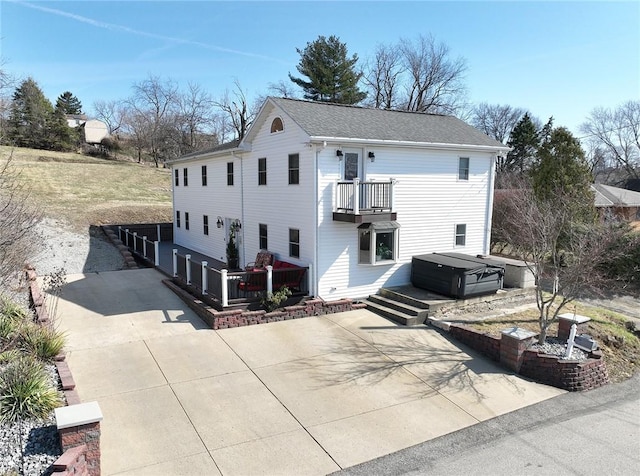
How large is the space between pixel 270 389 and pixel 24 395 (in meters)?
3.68

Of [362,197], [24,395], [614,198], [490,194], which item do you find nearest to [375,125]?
[362,197]

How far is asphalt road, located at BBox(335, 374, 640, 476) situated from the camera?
221 inches

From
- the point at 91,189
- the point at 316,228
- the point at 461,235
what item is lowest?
the point at 461,235

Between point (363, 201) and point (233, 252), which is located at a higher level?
point (363, 201)

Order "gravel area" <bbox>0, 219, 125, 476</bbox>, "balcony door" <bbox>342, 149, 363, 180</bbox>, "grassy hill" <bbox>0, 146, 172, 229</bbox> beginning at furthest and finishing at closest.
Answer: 1. "grassy hill" <bbox>0, 146, 172, 229</bbox>
2. "balcony door" <bbox>342, 149, 363, 180</bbox>
3. "gravel area" <bbox>0, 219, 125, 476</bbox>

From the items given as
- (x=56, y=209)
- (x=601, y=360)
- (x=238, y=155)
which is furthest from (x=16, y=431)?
(x=56, y=209)

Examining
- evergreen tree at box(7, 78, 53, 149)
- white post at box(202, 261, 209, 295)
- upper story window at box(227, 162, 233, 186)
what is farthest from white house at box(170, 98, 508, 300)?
evergreen tree at box(7, 78, 53, 149)

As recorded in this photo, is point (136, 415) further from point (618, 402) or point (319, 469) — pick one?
point (618, 402)

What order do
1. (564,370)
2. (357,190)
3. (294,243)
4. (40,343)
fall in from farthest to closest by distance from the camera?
1. (294,243)
2. (357,190)
3. (564,370)
4. (40,343)

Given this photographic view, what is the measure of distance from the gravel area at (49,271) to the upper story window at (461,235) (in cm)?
1221

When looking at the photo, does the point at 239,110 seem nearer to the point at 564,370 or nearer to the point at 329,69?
the point at 329,69

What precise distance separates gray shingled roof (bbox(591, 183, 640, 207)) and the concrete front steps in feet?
66.4

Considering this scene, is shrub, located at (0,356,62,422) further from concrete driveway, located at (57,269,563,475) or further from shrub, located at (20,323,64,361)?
shrub, located at (20,323,64,361)

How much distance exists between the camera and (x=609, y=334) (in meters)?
10.6
